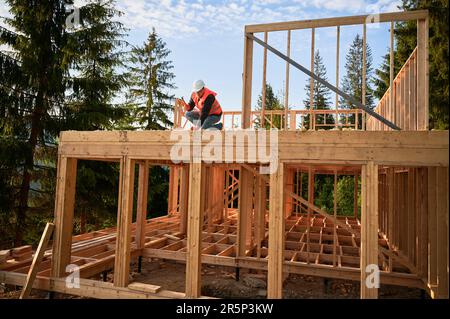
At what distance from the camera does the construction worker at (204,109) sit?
6387 millimetres

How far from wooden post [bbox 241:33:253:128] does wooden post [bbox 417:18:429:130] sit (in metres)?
3.08

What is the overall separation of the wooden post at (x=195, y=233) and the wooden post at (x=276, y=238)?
1.23 m

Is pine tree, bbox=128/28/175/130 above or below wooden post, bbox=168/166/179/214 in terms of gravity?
above

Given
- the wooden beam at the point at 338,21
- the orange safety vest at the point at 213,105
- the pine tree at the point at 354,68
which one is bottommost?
the orange safety vest at the point at 213,105

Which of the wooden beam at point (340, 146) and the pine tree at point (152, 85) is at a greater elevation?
the pine tree at point (152, 85)

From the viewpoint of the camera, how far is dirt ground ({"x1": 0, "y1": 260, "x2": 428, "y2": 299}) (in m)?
6.87

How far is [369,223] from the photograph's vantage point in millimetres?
4715

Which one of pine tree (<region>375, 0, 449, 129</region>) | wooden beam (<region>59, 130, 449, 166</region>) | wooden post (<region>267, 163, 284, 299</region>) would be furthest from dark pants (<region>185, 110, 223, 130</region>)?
pine tree (<region>375, 0, 449, 129</region>)

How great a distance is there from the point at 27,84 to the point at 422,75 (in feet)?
36.5

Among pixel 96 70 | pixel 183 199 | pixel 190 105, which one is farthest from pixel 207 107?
pixel 96 70

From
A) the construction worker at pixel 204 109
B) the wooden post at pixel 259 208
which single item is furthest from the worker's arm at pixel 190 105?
the wooden post at pixel 259 208

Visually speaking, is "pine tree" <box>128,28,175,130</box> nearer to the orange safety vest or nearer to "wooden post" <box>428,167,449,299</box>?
the orange safety vest

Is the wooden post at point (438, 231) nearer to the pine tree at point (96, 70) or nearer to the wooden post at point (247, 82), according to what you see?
the wooden post at point (247, 82)
